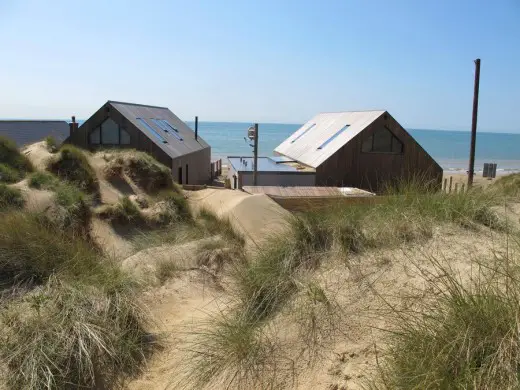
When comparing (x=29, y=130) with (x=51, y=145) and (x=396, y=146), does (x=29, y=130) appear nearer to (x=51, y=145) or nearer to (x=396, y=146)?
(x=51, y=145)

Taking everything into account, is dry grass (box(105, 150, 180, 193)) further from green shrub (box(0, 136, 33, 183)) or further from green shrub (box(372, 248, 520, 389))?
green shrub (box(372, 248, 520, 389))

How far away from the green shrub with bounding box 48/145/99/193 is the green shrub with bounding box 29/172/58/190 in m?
1.26

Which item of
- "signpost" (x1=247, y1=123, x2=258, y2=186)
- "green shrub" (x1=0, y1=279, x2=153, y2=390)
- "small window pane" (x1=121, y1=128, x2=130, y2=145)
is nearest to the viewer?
"green shrub" (x1=0, y1=279, x2=153, y2=390)

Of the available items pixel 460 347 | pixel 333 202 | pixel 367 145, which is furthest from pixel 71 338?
pixel 367 145

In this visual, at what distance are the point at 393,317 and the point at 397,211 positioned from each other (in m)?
2.65

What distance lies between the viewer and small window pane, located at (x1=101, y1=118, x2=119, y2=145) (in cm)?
2348

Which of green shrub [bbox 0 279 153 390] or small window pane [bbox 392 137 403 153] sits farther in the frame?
small window pane [bbox 392 137 403 153]

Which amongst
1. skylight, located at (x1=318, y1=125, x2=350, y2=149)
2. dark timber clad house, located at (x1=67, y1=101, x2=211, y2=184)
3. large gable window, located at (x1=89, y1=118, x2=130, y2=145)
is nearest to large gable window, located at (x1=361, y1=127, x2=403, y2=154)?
skylight, located at (x1=318, y1=125, x2=350, y2=149)

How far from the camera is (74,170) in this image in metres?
15.9

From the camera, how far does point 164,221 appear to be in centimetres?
1479

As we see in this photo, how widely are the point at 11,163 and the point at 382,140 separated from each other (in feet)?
58.1

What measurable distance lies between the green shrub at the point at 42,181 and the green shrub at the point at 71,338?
9.02 metres

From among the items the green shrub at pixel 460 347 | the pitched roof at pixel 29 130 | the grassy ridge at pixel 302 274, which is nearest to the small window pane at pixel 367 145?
the grassy ridge at pixel 302 274

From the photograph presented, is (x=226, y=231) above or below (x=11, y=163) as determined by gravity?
below
